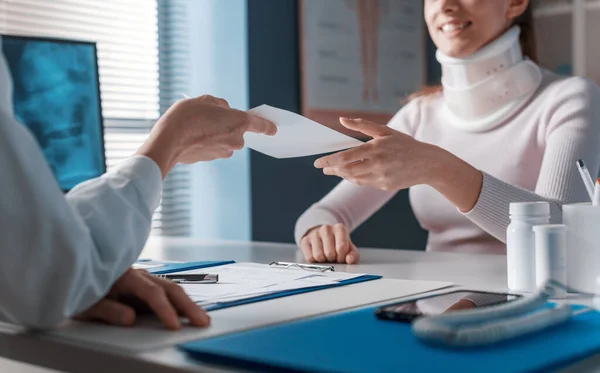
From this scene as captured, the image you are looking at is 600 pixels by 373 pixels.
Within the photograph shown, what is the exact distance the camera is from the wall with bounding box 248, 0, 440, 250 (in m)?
3.03

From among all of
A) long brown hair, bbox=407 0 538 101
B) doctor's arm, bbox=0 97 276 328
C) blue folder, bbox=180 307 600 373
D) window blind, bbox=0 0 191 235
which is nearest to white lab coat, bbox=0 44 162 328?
doctor's arm, bbox=0 97 276 328

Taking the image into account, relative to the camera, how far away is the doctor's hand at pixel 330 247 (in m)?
1.49

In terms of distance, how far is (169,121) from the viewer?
3.04ft

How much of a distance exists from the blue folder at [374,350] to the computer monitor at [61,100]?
970mm

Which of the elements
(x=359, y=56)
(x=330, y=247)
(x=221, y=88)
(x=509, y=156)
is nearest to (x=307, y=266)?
(x=330, y=247)

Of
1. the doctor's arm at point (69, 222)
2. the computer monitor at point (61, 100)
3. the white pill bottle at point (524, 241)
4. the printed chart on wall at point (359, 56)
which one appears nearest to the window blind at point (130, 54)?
the printed chart on wall at point (359, 56)

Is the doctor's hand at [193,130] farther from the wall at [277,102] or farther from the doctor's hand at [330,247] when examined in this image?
the wall at [277,102]

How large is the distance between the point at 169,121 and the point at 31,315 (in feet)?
0.92

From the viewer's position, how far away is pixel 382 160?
129 centimetres

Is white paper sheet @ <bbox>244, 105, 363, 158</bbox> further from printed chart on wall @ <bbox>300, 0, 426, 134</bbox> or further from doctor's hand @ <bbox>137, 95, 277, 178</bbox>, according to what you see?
printed chart on wall @ <bbox>300, 0, 426, 134</bbox>

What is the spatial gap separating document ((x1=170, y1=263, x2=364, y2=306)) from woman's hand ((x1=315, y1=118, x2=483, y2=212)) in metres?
0.18

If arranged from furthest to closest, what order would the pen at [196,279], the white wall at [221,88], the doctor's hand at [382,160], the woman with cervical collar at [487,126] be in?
the white wall at [221,88] < the woman with cervical collar at [487,126] < the doctor's hand at [382,160] < the pen at [196,279]

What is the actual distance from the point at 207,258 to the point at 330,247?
0.85ft

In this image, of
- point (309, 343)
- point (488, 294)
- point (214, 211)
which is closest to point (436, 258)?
point (488, 294)
